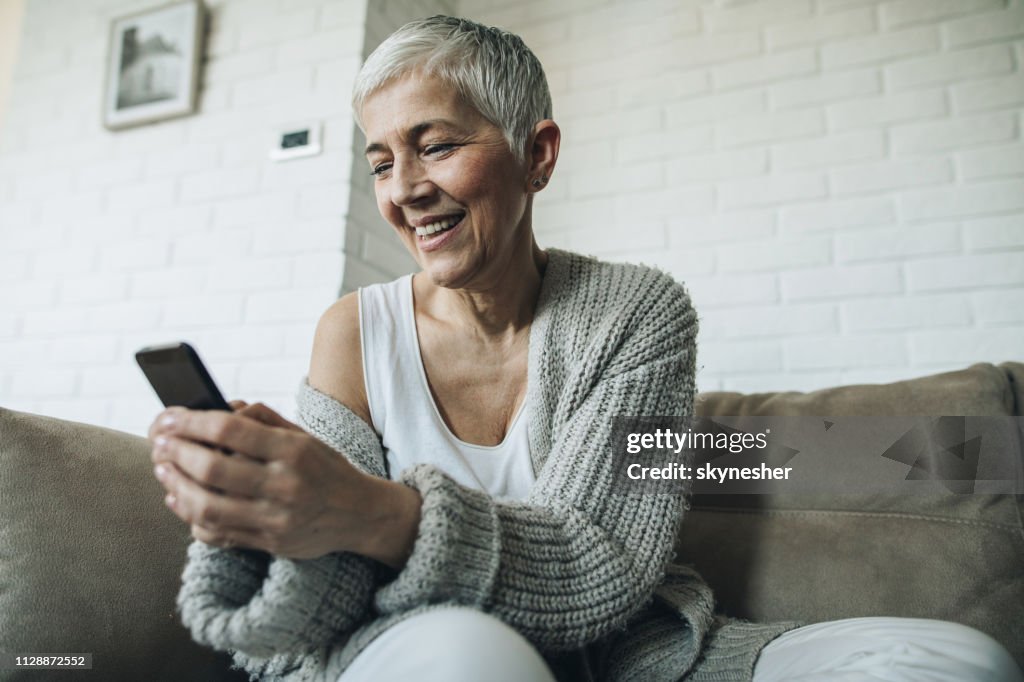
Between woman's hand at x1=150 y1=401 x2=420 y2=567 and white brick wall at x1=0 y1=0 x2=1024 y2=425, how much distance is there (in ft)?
3.47

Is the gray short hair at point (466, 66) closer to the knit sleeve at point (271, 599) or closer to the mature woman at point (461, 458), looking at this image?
the mature woman at point (461, 458)

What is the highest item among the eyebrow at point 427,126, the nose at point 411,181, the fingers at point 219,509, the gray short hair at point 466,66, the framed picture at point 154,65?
the framed picture at point 154,65

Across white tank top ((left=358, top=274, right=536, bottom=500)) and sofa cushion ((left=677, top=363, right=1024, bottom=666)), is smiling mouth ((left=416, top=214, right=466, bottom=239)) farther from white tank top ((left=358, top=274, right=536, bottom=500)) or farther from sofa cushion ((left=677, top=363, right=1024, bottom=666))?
sofa cushion ((left=677, top=363, right=1024, bottom=666))

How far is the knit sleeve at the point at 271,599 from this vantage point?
23.6 inches

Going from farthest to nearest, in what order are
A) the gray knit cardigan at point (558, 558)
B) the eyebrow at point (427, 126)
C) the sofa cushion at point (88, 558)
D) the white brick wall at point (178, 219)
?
the white brick wall at point (178, 219) < the eyebrow at point (427, 126) < the sofa cushion at point (88, 558) < the gray knit cardigan at point (558, 558)

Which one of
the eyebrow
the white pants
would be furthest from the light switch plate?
the white pants

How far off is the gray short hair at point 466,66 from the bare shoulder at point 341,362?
32cm

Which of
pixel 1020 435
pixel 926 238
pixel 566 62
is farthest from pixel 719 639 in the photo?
pixel 566 62

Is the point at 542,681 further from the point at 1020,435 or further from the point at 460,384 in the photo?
the point at 1020,435

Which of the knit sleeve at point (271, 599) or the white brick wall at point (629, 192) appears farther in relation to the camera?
the white brick wall at point (629, 192)

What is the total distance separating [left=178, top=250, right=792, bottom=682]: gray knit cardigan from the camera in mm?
631

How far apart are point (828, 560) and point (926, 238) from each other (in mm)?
900

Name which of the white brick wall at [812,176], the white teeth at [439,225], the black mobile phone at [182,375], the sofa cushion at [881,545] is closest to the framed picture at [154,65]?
the white brick wall at [812,176]

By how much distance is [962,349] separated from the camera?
1545mm
